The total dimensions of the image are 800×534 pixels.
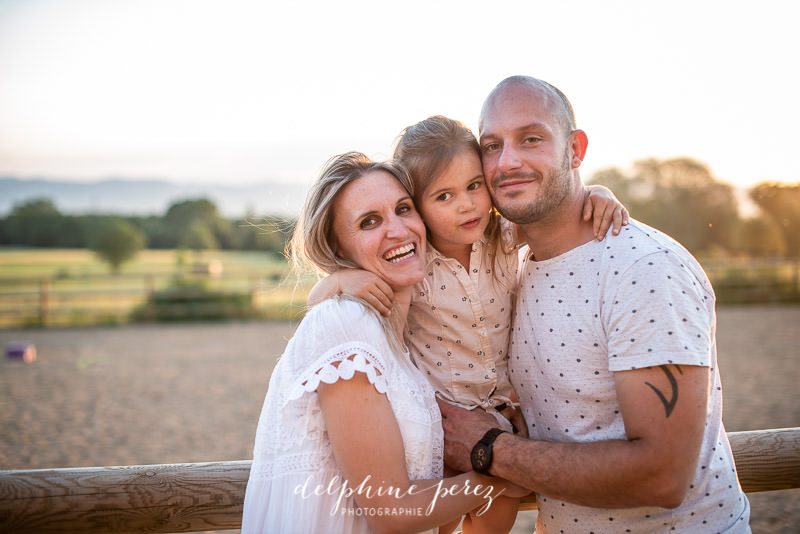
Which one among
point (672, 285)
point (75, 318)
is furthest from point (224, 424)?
point (75, 318)

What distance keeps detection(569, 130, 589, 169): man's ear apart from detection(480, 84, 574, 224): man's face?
54mm

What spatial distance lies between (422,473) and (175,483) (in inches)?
41.0

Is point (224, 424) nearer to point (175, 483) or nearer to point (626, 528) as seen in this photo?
point (175, 483)

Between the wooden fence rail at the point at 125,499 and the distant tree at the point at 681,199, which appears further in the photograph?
the distant tree at the point at 681,199

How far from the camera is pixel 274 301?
24.5 m

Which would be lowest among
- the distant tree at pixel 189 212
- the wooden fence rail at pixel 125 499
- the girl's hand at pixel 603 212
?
the distant tree at pixel 189 212

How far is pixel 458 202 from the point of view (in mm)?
2625

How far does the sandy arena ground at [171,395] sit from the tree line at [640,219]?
18.4 feet

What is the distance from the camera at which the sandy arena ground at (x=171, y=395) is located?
26.0 ft

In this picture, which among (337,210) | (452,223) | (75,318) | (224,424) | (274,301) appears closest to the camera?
(337,210)

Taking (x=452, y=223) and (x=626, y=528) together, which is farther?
(x=452, y=223)

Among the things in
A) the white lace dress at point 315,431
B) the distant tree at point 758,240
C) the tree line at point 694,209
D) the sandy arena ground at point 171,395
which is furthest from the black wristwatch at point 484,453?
the distant tree at point 758,240

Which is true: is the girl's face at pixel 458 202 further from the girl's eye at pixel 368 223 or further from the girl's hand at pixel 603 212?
the girl's hand at pixel 603 212

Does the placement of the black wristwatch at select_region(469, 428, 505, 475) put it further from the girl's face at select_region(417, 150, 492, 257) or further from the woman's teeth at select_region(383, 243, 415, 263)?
the girl's face at select_region(417, 150, 492, 257)
